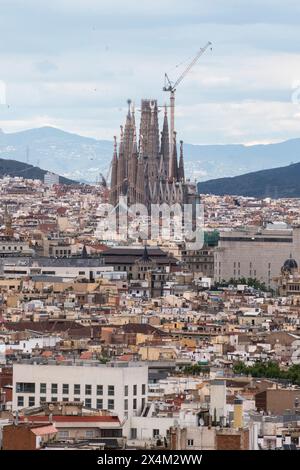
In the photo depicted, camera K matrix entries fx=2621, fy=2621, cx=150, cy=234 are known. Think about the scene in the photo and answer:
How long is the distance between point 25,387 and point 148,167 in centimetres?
11360

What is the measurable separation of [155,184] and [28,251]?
135 feet

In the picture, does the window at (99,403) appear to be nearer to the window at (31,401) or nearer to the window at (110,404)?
the window at (110,404)

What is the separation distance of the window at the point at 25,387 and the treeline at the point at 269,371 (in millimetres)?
10111

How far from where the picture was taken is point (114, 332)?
57906 millimetres

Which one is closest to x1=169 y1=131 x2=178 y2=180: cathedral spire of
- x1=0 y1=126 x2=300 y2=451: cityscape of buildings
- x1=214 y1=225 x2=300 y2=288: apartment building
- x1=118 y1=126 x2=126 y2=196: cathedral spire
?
x1=118 y1=126 x2=126 y2=196: cathedral spire

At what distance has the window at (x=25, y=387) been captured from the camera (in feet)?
113

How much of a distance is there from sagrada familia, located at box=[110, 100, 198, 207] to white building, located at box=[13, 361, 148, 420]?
109569mm

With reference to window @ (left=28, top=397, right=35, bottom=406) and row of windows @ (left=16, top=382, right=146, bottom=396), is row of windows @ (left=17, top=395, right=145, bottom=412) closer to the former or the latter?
window @ (left=28, top=397, right=35, bottom=406)

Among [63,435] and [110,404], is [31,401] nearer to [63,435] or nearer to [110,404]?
[110,404]

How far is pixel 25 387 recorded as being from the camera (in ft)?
113

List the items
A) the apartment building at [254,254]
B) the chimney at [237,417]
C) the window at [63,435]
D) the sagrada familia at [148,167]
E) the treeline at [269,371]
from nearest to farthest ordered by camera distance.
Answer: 1. the window at [63,435]
2. the chimney at [237,417]
3. the treeline at [269,371]
4. the apartment building at [254,254]
5. the sagrada familia at [148,167]

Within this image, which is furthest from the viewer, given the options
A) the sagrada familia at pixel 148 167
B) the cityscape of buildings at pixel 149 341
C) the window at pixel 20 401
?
the sagrada familia at pixel 148 167

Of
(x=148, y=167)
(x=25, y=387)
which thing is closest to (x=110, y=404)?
(x=25, y=387)

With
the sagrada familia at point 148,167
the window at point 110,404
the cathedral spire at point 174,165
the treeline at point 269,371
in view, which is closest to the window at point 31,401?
the window at point 110,404
